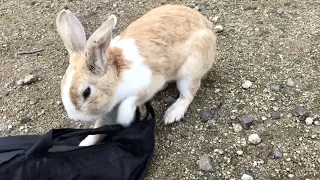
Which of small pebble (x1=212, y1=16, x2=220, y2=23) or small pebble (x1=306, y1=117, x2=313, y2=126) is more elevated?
small pebble (x1=212, y1=16, x2=220, y2=23)

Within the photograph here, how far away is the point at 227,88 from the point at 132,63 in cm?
100

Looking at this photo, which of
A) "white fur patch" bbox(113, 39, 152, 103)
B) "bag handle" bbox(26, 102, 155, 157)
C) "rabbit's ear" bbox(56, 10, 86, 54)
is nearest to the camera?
"bag handle" bbox(26, 102, 155, 157)

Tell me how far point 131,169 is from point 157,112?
0.79 metres

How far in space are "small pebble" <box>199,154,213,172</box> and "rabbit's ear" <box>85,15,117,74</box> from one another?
3.12 ft

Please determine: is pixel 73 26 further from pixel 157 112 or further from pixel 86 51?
pixel 157 112

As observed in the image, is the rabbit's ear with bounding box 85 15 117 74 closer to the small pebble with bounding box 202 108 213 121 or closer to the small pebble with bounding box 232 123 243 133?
the small pebble with bounding box 202 108 213 121

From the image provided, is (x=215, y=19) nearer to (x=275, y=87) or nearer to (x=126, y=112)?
(x=275, y=87)

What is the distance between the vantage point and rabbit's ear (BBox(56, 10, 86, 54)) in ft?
10.5

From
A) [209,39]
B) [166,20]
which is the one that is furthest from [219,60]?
[166,20]

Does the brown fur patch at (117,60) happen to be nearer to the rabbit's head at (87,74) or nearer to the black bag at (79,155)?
the rabbit's head at (87,74)

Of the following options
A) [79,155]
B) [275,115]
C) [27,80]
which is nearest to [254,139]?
[275,115]

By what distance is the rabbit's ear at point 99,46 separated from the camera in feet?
9.71

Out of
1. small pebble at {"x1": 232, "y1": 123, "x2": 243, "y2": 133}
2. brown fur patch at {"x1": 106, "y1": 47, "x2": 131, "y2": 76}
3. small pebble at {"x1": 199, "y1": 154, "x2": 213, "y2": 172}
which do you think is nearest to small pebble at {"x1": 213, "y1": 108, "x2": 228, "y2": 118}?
small pebble at {"x1": 232, "y1": 123, "x2": 243, "y2": 133}

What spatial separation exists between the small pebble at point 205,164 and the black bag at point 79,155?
0.35m
